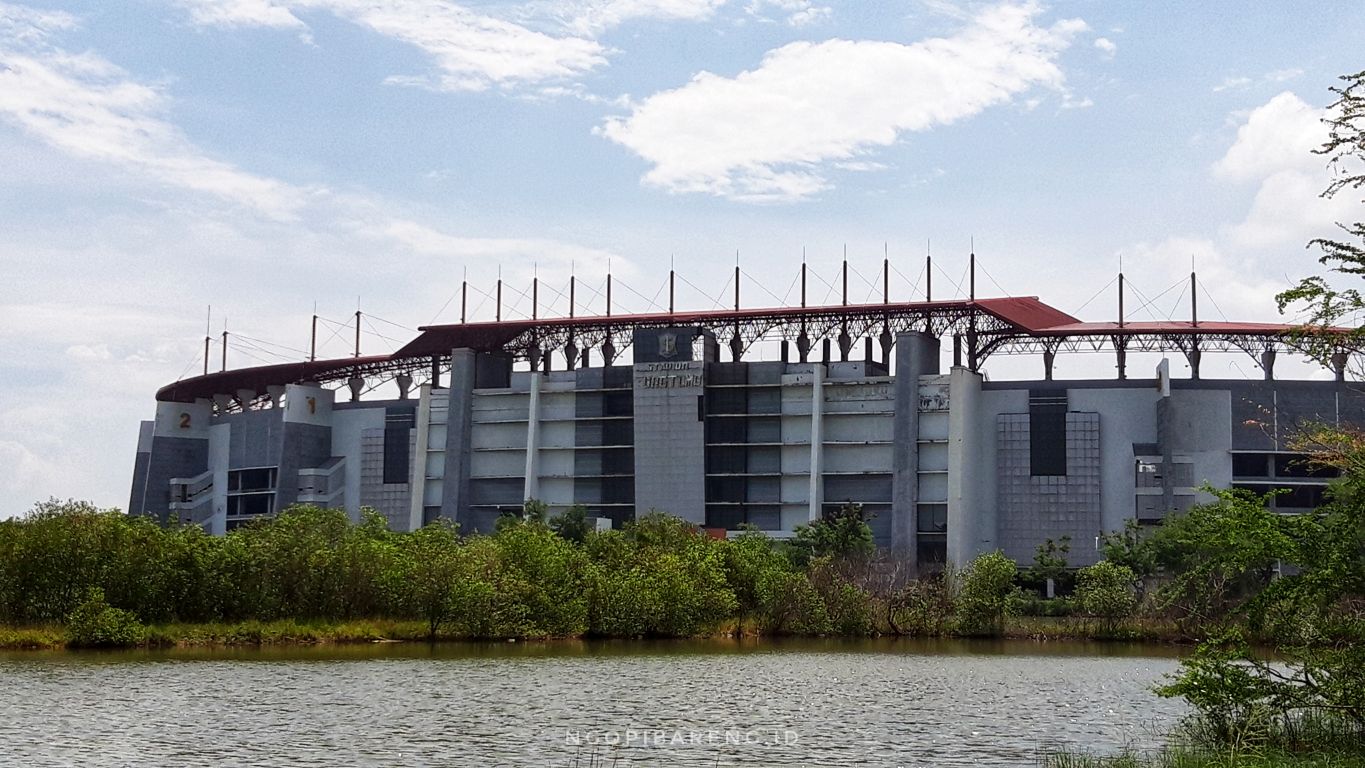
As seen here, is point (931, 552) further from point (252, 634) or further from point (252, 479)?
point (252, 634)

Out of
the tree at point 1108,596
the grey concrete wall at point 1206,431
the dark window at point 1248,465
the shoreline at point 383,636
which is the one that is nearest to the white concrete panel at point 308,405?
the grey concrete wall at point 1206,431

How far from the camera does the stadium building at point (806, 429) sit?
136 m

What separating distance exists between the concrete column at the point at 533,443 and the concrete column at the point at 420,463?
1127 cm

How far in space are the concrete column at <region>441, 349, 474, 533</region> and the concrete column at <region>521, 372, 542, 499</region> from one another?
6.44 metres

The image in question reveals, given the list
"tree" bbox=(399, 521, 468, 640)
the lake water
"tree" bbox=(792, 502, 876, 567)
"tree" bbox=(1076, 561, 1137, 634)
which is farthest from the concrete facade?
the lake water

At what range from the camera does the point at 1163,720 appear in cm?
4262

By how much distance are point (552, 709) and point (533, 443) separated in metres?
112

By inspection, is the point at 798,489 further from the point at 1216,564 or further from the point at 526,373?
the point at 1216,564

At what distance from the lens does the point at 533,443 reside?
155 meters

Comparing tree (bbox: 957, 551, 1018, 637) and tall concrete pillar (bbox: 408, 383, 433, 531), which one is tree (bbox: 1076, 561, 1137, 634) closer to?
tree (bbox: 957, 551, 1018, 637)

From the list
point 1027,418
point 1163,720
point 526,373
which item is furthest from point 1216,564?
point 526,373

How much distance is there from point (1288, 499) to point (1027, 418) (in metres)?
23.9

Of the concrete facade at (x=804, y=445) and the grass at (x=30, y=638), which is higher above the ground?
the concrete facade at (x=804, y=445)

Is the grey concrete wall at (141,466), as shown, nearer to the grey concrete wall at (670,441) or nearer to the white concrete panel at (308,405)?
the white concrete panel at (308,405)
